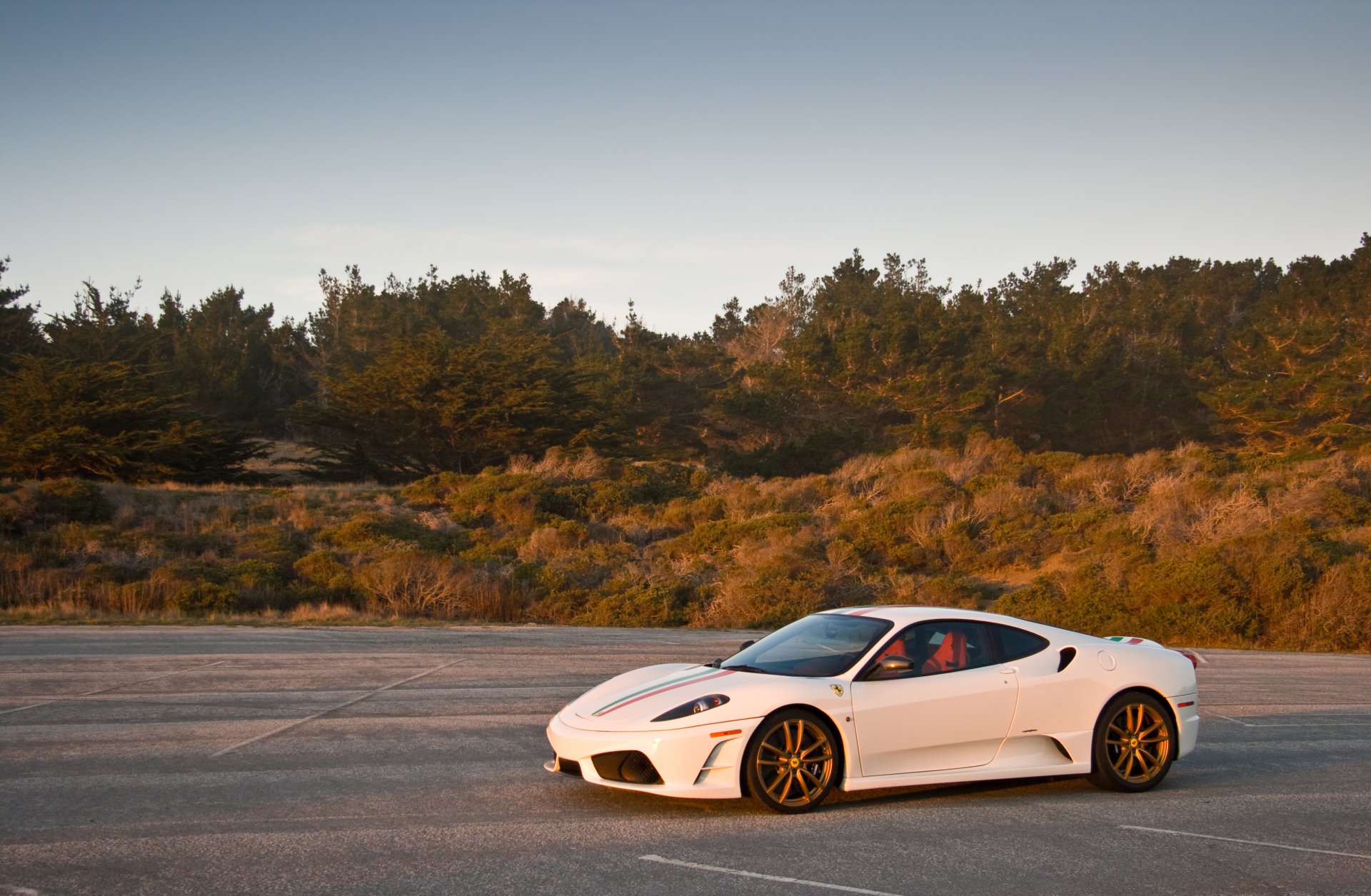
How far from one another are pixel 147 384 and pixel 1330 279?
64.2m

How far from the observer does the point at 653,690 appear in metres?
7.30

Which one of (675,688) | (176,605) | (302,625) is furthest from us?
(176,605)

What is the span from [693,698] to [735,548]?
23.9 m

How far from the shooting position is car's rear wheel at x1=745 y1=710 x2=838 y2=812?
683 cm

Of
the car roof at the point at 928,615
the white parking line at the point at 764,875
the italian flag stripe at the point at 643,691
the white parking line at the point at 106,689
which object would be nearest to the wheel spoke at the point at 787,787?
the italian flag stripe at the point at 643,691

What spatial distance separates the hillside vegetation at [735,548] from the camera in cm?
2336

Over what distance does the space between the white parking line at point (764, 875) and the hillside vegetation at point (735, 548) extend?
15.7 m

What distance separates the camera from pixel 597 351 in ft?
224

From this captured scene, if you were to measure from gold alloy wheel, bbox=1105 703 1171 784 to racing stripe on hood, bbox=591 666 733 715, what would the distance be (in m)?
2.80

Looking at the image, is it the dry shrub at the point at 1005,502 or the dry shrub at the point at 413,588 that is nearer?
the dry shrub at the point at 413,588

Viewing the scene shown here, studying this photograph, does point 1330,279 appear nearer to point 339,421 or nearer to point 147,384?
point 339,421

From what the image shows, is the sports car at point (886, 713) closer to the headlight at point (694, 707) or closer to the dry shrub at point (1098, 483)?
the headlight at point (694, 707)

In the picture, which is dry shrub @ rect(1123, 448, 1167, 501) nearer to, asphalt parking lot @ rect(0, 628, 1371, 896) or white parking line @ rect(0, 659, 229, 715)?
asphalt parking lot @ rect(0, 628, 1371, 896)

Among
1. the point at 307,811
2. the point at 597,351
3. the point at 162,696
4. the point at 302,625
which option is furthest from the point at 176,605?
the point at 597,351
